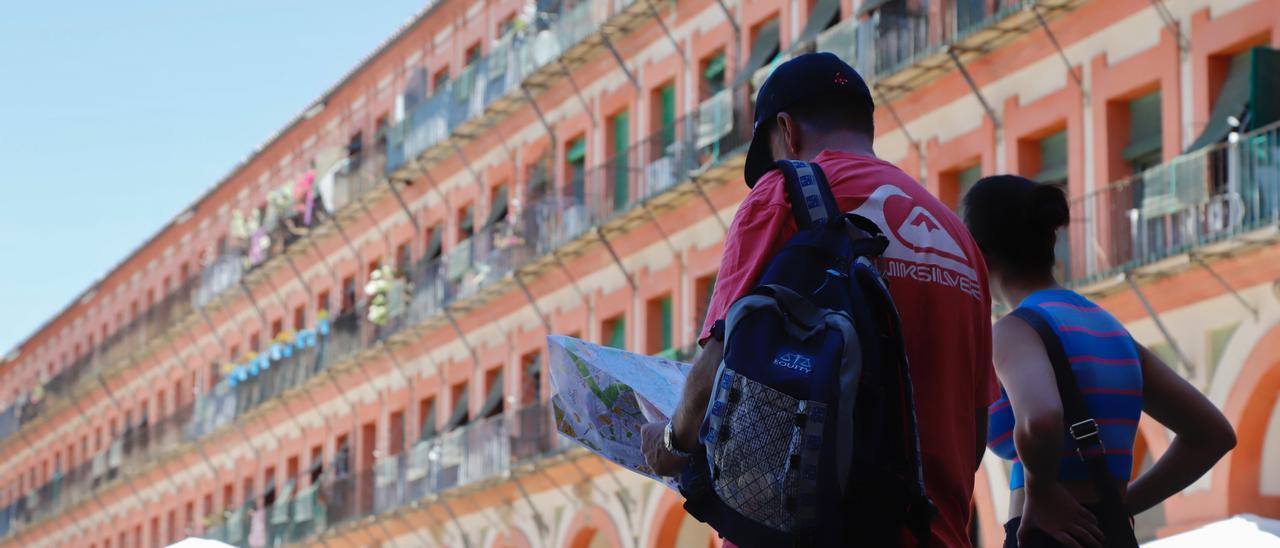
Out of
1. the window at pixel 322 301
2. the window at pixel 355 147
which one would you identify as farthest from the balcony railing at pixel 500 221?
the window at pixel 322 301

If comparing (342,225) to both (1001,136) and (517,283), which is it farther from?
(1001,136)

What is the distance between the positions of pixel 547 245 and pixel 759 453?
36.7 metres

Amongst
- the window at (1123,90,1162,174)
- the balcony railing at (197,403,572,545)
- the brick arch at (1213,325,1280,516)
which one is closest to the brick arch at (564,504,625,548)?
the balcony railing at (197,403,572,545)

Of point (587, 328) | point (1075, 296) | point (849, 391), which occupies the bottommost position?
point (587, 328)

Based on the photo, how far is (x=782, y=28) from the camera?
34.1m

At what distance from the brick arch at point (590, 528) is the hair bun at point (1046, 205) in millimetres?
31762

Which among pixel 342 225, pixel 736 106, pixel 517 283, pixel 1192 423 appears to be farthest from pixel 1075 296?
pixel 342 225

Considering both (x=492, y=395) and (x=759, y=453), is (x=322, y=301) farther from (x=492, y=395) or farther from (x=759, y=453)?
(x=759, y=453)

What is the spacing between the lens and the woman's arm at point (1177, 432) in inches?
221

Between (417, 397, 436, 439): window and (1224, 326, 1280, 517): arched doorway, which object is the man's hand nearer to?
(1224, 326, 1280, 517): arched doorway

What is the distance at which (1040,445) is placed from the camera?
16.3 ft

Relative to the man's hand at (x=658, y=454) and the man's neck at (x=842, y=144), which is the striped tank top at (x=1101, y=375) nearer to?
the man's neck at (x=842, y=144)

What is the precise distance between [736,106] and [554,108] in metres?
9.13

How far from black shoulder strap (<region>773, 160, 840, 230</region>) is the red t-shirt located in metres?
0.02
